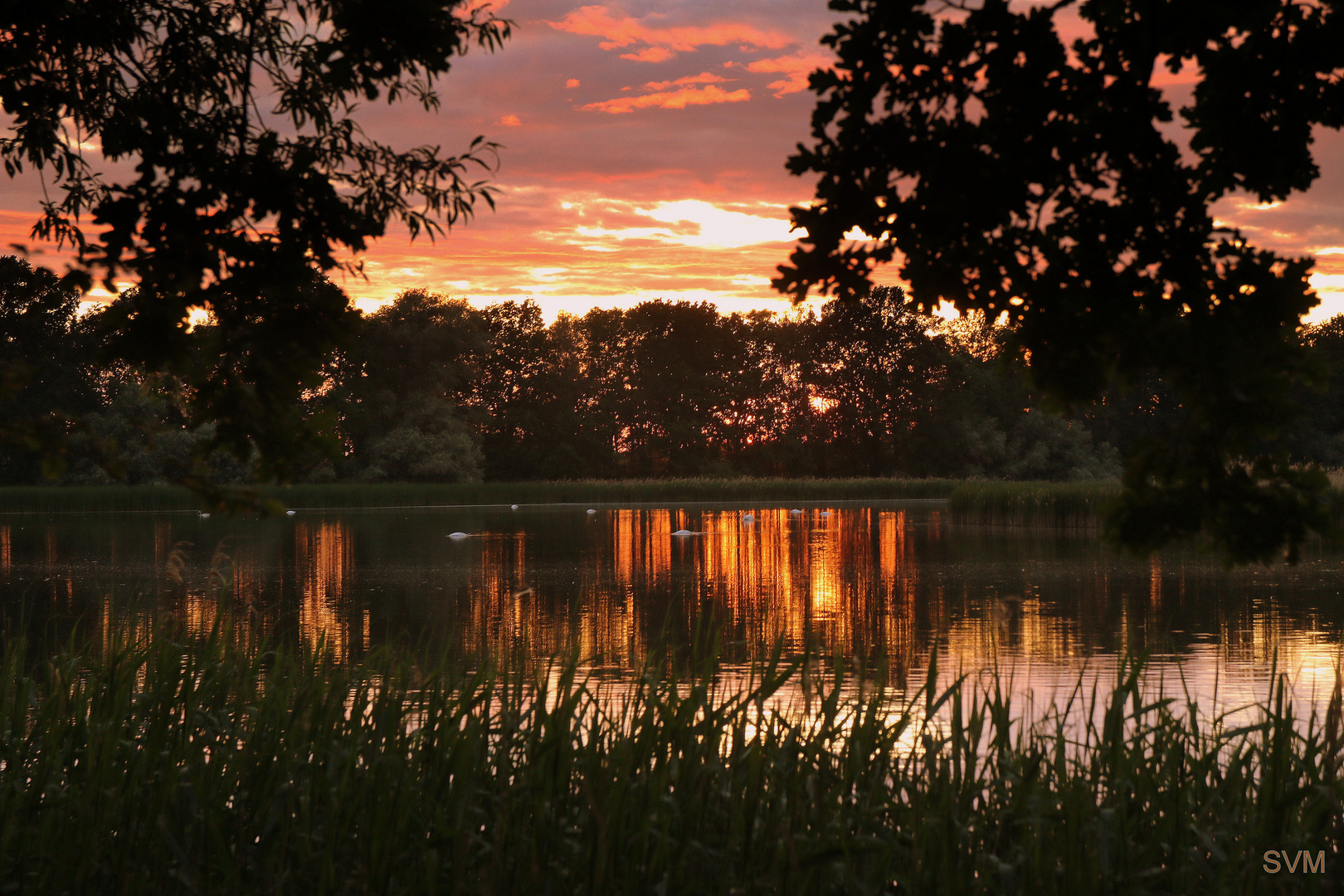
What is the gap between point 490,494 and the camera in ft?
149

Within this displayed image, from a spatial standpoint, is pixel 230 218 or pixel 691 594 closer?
pixel 230 218

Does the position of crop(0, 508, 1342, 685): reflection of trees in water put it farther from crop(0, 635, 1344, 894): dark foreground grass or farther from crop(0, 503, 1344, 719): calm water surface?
crop(0, 635, 1344, 894): dark foreground grass

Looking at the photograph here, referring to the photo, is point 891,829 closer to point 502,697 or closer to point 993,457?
point 502,697

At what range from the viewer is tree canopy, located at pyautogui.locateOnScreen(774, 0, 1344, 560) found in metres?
2.45

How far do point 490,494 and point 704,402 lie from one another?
19.6m

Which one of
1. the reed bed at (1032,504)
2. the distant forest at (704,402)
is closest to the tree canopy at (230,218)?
the reed bed at (1032,504)

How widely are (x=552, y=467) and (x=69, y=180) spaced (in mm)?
54494

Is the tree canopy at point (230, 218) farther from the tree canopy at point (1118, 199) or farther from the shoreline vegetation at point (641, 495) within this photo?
the shoreline vegetation at point (641, 495)

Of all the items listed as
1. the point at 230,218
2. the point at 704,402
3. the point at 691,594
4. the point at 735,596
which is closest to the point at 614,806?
the point at 230,218

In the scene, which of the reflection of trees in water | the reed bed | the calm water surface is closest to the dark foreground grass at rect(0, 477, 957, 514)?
the calm water surface

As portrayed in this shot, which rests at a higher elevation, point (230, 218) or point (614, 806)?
point (230, 218)

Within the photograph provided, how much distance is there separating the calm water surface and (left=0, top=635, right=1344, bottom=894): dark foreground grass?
466 millimetres

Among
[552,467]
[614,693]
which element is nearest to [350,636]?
[614,693]

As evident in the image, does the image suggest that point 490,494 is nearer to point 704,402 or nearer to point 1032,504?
point 704,402
